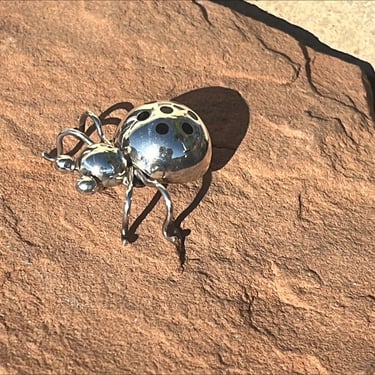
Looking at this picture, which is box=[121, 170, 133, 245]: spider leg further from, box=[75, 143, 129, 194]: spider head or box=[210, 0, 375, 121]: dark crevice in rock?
box=[210, 0, 375, 121]: dark crevice in rock

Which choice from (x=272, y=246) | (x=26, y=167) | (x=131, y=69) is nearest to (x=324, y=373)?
(x=272, y=246)

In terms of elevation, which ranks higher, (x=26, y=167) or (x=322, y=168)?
(x=322, y=168)

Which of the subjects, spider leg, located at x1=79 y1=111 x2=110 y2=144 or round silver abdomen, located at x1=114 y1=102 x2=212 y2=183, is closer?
round silver abdomen, located at x1=114 y1=102 x2=212 y2=183

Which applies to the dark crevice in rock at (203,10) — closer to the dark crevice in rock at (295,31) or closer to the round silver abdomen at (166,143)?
the dark crevice in rock at (295,31)

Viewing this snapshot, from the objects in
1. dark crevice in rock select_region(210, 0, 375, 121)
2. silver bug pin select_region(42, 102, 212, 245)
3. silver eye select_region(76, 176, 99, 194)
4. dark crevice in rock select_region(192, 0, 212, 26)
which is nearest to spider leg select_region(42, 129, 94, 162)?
silver bug pin select_region(42, 102, 212, 245)

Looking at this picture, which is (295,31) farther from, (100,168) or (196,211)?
(100,168)

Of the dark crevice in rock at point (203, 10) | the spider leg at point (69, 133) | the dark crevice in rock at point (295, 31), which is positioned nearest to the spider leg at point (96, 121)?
the spider leg at point (69, 133)

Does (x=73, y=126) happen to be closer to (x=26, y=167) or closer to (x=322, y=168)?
(x=26, y=167)
